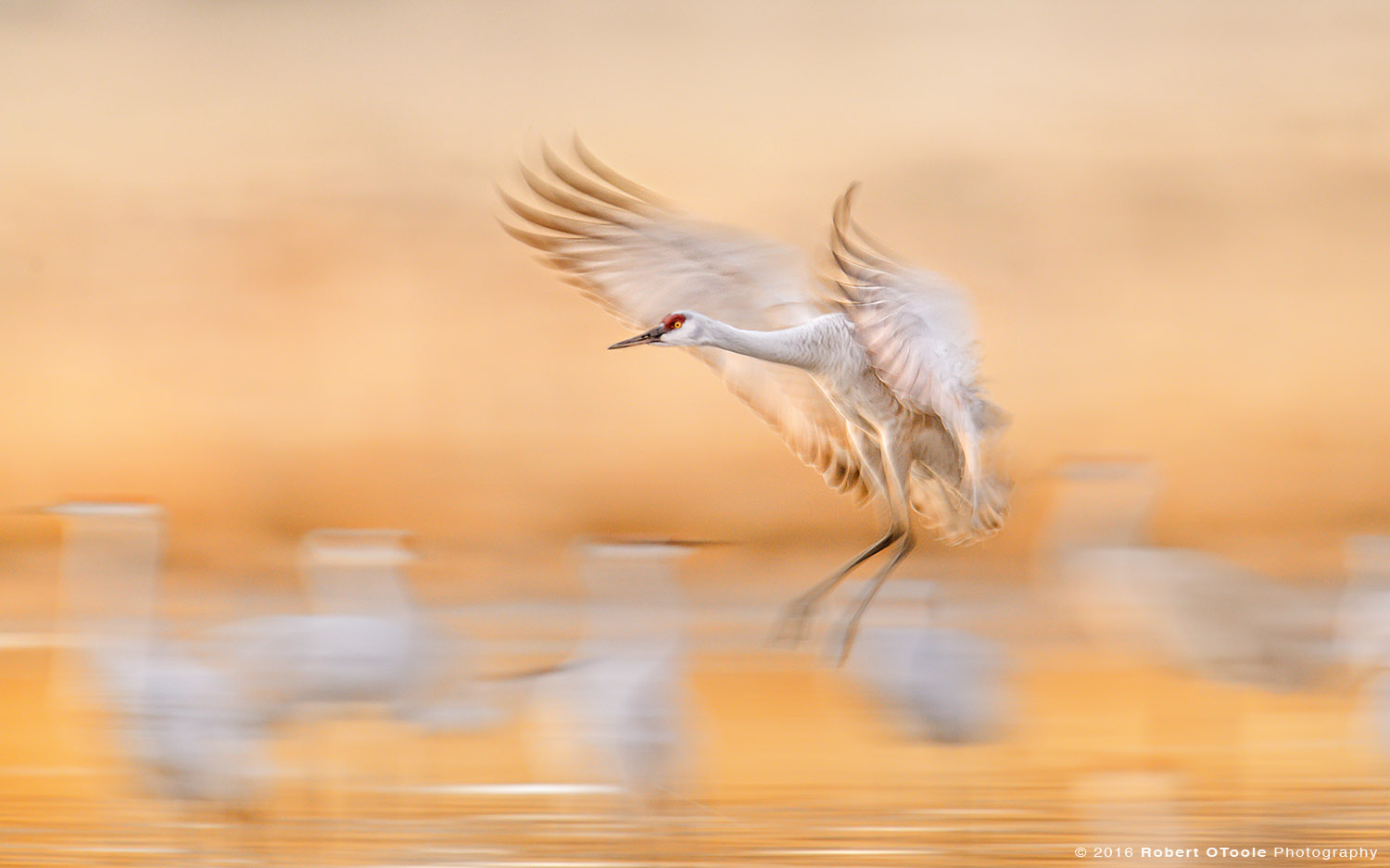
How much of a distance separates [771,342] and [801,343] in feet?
0.24

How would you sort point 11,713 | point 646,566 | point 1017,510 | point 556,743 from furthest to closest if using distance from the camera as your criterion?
point 1017,510
point 11,713
point 646,566
point 556,743

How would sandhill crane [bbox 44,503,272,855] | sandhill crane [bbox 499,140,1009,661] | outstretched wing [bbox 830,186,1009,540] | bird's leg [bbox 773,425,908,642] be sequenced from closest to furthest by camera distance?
outstretched wing [bbox 830,186,1009,540] < sandhill crane [bbox 499,140,1009,661] < sandhill crane [bbox 44,503,272,855] < bird's leg [bbox 773,425,908,642]

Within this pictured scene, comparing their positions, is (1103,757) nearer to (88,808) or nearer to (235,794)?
(235,794)

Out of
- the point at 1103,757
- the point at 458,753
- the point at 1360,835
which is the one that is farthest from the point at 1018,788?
the point at 458,753

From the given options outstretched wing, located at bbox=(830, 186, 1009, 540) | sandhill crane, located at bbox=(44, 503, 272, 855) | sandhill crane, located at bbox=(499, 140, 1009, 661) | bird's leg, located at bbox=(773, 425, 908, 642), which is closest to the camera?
outstretched wing, located at bbox=(830, 186, 1009, 540)

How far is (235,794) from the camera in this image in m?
3.83

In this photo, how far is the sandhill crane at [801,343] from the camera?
3.66 m

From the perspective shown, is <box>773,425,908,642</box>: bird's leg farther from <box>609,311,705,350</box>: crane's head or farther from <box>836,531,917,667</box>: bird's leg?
<box>609,311,705,350</box>: crane's head

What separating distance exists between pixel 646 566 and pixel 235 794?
4.12ft

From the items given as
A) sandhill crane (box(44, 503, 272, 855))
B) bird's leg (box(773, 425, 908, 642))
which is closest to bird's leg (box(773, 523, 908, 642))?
bird's leg (box(773, 425, 908, 642))

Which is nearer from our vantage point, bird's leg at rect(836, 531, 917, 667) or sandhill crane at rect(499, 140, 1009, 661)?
sandhill crane at rect(499, 140, 1009, 661)

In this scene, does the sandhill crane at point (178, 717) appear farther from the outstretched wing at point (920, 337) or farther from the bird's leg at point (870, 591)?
the outstretched wing at point (920, 337)

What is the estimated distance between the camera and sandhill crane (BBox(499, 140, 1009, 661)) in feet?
12.0

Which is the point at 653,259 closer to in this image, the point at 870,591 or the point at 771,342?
the point at 771,342
